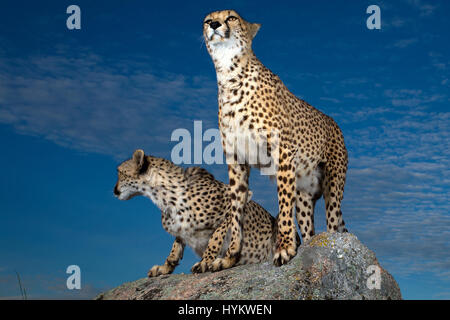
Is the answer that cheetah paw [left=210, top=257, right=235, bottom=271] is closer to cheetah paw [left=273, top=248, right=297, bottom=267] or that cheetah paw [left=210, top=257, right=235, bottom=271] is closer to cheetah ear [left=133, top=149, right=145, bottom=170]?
cheetah paw [left=273, top=248, right=297, bottom=267]

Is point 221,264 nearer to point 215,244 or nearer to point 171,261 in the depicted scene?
point 215,244

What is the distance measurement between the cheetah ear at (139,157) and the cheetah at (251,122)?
1.24 m

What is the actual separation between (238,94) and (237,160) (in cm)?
67

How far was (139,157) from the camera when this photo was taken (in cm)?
604

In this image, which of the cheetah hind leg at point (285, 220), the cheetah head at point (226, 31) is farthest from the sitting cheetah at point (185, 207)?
the cheetah head at point (226, 31)

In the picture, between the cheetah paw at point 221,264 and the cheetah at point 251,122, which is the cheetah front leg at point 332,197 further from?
the cheetah paw at point 221,264

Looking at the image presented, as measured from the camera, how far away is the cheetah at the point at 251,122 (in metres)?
4.90

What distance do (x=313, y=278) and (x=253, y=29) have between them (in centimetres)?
260

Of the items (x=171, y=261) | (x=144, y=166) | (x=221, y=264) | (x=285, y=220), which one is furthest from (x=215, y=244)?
(x=144, y=166)

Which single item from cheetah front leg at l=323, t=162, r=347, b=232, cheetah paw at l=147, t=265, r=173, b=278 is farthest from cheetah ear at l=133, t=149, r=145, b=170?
cheetah front leg at l=323, t=162, r=347, b=232

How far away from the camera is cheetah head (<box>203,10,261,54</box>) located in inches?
198
